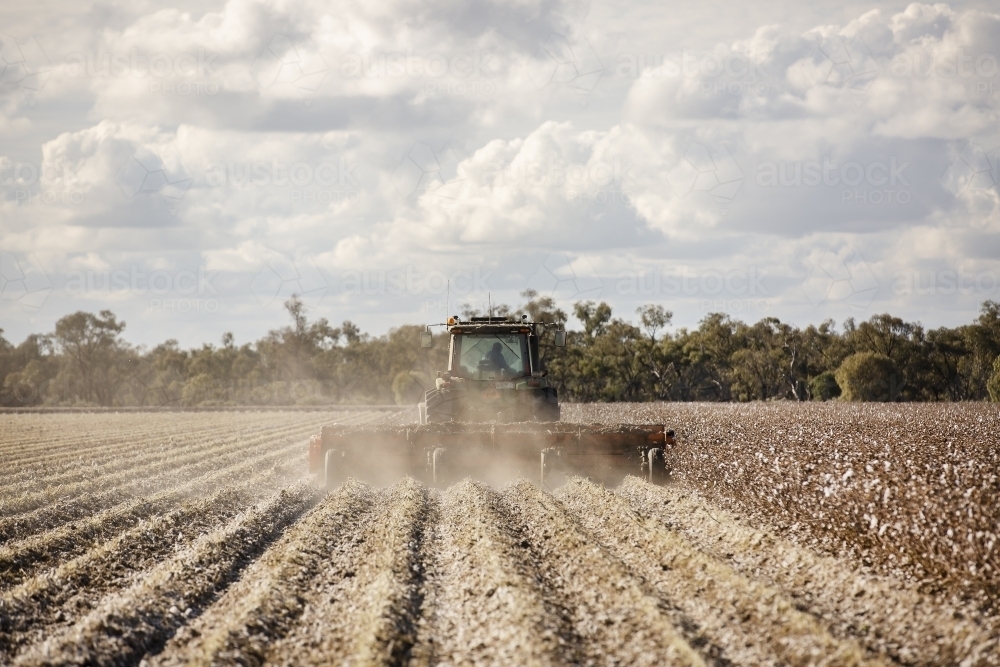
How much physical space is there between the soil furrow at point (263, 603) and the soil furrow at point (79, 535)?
2036mm

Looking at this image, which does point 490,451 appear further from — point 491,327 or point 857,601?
point 857,601

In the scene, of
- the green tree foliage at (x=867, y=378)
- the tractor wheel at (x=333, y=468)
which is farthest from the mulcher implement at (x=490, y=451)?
the green tree foliage at (x=867, y=378)

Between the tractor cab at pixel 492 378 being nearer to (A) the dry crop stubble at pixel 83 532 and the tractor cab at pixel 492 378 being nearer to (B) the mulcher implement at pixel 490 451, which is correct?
(B) the mulcher implement at pixel 490 451

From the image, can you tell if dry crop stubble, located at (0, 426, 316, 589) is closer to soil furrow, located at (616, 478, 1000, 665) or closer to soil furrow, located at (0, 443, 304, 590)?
soil furrow, located at (0, 443, 304, 590)

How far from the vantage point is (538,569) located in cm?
905

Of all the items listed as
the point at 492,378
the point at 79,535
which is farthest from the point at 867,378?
the point at 79,535

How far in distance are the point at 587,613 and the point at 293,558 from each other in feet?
11.1

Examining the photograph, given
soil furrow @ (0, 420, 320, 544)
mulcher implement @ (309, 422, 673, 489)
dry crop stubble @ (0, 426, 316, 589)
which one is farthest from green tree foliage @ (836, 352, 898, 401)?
dry crop stubble @ (0, 426, 316, 589)

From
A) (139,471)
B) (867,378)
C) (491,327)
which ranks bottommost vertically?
(139,471)

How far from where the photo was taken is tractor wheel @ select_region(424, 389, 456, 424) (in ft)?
60.2

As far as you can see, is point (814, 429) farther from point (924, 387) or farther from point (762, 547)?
point (924, 387)

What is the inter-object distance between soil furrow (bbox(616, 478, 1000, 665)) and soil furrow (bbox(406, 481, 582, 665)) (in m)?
1.94

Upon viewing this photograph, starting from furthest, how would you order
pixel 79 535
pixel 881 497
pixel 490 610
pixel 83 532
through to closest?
pixel 83 532
pixel 79 535
pixel 881 497
pixel 490 610

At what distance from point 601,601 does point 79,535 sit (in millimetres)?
6379
